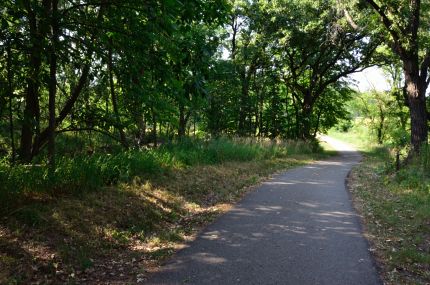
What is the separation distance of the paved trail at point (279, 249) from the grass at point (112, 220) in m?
0.49

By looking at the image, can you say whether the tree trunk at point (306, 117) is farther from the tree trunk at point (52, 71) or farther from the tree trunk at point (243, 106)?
the tree trunk at point (52, 71)

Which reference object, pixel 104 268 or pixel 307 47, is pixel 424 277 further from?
pixel 307 47

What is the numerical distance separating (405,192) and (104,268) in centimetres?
866

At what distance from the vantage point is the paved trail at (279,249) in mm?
5145

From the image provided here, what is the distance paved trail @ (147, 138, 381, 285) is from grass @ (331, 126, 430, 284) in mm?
306

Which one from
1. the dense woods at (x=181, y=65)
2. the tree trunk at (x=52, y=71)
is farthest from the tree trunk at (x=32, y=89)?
the tree trunk at (x=52, y=71)

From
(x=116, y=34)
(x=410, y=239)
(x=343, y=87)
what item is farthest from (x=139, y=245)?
(x=343, y=87)

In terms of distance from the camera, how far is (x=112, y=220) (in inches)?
267

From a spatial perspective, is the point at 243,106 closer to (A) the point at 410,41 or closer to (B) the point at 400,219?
(A) the point at 410,41

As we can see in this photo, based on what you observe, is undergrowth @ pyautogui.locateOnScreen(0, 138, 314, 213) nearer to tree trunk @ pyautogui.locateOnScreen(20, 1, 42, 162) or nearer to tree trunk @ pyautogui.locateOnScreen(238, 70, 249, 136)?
tree trunk @ pyautogui.locateOnScreen(20, 1, 42, 162)

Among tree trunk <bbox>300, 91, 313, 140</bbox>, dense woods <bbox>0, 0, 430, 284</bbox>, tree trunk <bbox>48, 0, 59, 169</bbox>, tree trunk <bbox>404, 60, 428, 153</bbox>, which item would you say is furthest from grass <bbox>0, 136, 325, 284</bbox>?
tree trunk <bbox>300, 91, 313, 140</bbox>

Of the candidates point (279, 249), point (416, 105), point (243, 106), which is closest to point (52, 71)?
point (279, 249)

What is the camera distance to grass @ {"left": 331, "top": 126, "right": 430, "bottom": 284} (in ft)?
19.0

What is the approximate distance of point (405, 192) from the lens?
427 inches
